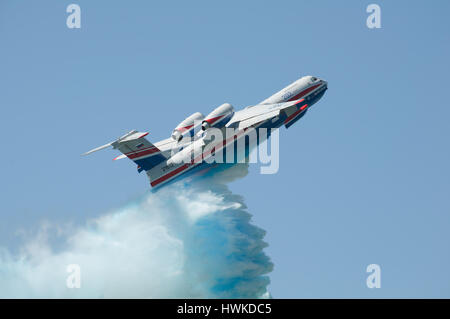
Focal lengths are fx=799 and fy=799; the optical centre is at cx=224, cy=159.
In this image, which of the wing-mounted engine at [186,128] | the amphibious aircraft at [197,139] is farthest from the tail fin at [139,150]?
the wing-mounted engine at [186,128]

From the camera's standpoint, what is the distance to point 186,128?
3962 cm

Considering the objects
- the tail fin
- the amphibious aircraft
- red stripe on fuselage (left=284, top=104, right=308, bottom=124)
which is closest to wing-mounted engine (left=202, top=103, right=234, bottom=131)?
the amphibious aircraft

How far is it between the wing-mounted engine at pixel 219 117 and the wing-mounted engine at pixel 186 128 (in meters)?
1.26

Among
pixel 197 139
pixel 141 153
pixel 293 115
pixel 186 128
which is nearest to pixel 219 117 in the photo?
pixel 186 128

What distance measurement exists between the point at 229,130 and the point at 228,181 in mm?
2613

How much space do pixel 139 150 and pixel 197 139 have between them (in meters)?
3.54

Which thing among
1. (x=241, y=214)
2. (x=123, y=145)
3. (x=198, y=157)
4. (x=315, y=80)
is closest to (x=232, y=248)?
(x=241, y=214)

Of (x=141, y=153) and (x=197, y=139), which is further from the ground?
(x=197, y=139)

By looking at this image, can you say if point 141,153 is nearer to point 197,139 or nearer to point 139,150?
point 139,150

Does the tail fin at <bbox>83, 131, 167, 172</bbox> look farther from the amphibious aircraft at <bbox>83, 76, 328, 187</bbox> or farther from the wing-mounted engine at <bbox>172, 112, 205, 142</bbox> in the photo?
the wing-mounted engine at <bbox>172, 112, 205, 142</bbox>

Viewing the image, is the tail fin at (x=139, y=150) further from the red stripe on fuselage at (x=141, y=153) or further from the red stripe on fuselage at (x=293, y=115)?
the red stripe on fuselage at (x=293, y=115)

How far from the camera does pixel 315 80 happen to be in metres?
44.8

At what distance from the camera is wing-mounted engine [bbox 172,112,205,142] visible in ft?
129
